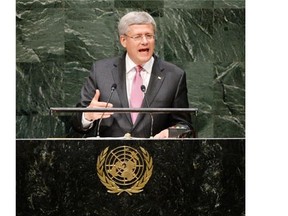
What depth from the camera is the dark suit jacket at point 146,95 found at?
7.95 meters

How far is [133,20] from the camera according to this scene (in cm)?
818

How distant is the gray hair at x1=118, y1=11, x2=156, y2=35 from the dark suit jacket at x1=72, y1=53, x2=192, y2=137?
0.28 meters

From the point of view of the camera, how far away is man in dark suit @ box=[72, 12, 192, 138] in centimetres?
795

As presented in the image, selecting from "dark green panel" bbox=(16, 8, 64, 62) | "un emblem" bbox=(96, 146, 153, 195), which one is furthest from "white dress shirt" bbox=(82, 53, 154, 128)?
"un emblem" bbox=(96, 146, 153, 195)

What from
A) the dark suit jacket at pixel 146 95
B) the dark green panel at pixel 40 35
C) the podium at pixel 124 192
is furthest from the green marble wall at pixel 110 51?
the podium at pixel 124 192

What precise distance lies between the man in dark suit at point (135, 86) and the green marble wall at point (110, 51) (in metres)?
0.12

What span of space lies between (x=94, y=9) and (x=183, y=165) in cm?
219

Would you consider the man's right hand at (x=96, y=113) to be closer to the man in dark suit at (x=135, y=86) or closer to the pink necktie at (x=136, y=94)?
the man in dark suit at (x=135, y=86)

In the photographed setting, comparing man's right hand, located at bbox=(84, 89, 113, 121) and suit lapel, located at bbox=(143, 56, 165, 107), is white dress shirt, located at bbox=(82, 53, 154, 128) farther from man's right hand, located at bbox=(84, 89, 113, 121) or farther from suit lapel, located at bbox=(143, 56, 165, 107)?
man's right hand, located at bbox=(84, 89, 113, 121)

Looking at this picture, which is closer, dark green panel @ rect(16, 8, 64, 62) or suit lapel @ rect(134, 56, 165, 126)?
suit lapel @ rect(134, 56, 165, 126)

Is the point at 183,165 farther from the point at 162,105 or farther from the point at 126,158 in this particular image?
the point at 162,105

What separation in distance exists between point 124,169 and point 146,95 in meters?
1.29

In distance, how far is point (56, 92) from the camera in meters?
8.30

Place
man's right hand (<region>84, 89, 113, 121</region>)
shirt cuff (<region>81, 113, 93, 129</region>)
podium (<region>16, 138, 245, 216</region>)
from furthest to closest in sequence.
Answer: shirt cuff (<region>81, 113, 93, 129</region>) < man's right hand (<region>84, 89, 113, 121</region>) < podium (<region>16, 138, 245, 216</region>)
